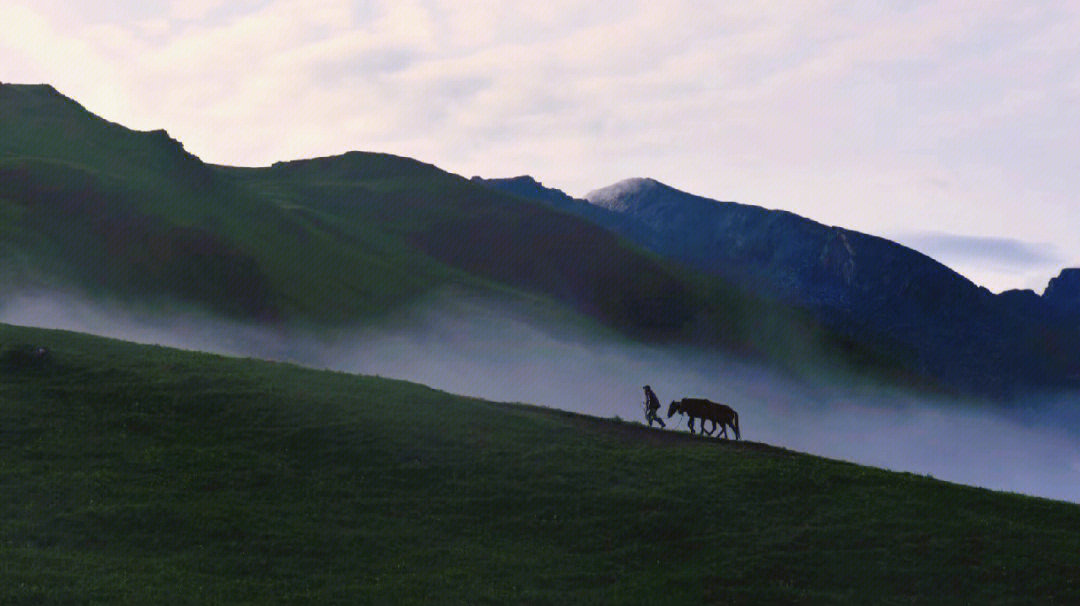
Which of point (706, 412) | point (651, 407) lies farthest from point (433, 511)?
point (706, 412)

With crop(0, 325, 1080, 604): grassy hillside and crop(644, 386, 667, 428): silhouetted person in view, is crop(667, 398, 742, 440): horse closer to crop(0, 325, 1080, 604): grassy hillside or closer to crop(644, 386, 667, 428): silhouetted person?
crop(644, 386, 667, 428): silhouetted person

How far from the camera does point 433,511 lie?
45.2 metres

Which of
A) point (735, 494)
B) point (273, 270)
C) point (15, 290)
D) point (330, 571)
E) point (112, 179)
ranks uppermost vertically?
point (112, 179)

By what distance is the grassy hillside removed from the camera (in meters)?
37.9

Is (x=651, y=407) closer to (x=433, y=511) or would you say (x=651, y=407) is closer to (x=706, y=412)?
(x=706, y=412)

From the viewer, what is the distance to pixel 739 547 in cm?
4278

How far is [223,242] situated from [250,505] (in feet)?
495

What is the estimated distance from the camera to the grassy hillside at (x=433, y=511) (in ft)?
124

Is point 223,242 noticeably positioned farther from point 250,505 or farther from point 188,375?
point 250,505

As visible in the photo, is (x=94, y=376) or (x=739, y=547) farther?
(x=94, y=376)

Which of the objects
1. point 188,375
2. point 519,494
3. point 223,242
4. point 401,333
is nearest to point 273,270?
point 223,242

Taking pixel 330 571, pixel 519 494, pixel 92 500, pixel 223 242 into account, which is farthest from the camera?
pixel 223 242

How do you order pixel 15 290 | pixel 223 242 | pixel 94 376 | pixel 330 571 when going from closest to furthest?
1. pixel 330 571
2. pixel 94 376
3. pixel 15 290
4. pixel 223 242

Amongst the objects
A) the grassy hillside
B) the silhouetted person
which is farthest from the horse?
the grassy hillside
